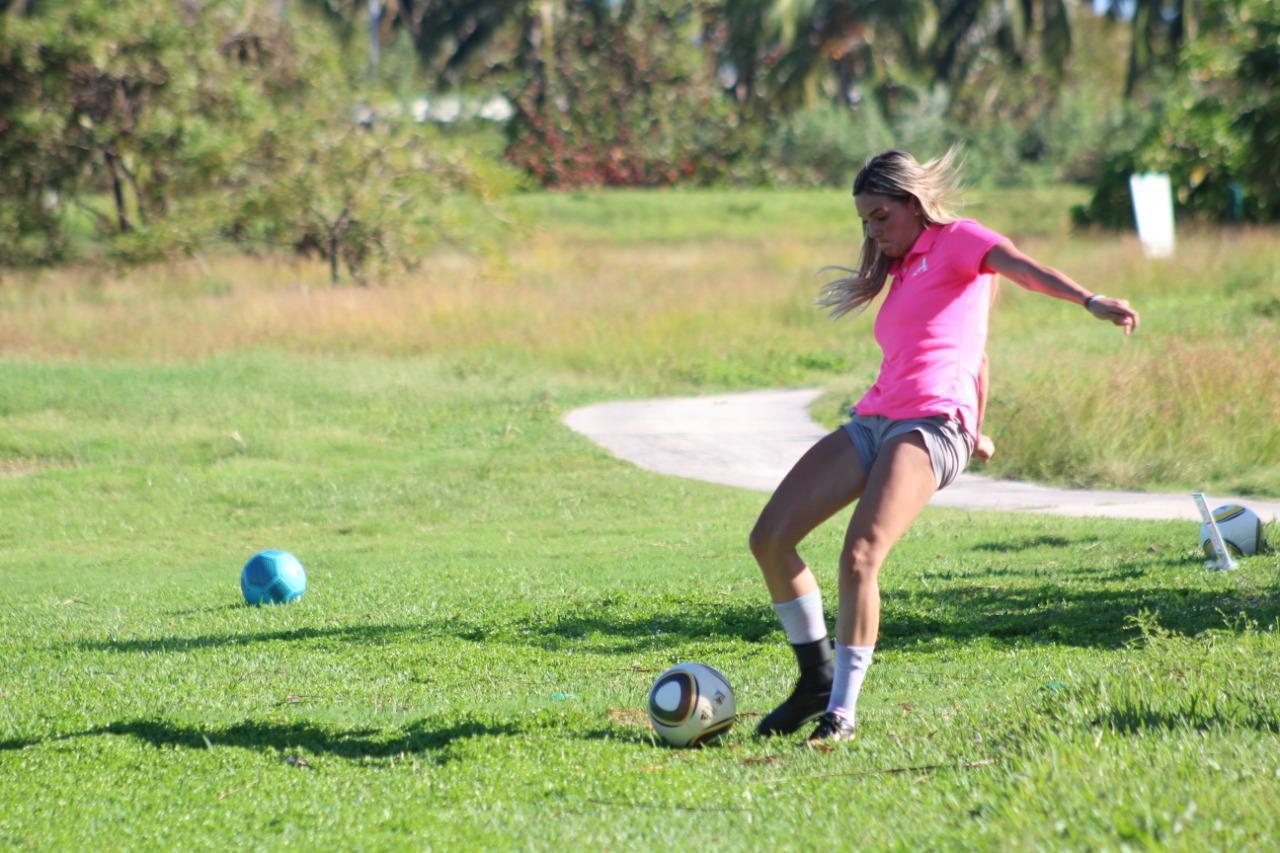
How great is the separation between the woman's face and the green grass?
1.54 m

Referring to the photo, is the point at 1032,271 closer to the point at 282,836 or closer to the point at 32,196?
the point at 282,836

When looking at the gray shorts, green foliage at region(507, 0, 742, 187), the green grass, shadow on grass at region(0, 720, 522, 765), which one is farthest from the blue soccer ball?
green foliage at region(507, 0, 742, 187)

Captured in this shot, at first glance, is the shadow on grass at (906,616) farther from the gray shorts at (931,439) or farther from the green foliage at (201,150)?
the green foliage at (201,150)

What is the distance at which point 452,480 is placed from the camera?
1353 cm

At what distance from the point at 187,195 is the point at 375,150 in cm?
573

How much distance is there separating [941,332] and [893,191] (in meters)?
0.48

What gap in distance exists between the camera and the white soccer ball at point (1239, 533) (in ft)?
28.3

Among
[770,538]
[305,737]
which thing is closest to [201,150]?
[305,737]

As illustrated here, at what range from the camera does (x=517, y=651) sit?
23.1ft

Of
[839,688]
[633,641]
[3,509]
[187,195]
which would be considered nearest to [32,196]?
[187,195]

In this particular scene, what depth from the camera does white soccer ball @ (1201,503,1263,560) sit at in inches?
340

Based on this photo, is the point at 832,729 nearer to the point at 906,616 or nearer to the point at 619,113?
the point at 906,616

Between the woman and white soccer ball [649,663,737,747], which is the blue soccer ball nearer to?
white soccer ball [649,663,737,747]

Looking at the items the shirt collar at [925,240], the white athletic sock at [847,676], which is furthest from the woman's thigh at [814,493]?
the shirt collar at [925,240]
